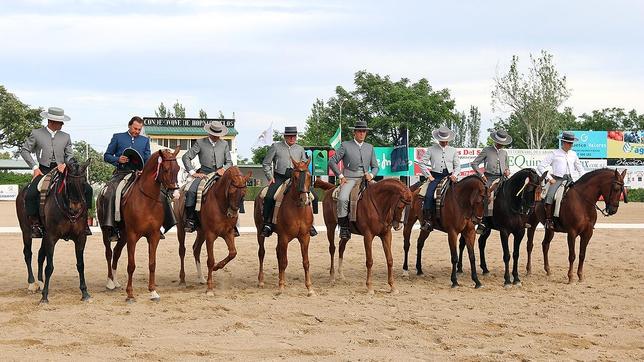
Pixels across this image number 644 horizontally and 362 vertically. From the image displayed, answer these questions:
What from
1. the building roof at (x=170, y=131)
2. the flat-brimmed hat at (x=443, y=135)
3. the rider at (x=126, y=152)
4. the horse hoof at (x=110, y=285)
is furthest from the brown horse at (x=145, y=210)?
the building roof at (x=170, y=131)

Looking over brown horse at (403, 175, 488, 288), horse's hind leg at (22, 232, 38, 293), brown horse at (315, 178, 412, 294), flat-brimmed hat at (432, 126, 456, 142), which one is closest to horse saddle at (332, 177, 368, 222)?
brown horse at (315, 178, 412, 294)

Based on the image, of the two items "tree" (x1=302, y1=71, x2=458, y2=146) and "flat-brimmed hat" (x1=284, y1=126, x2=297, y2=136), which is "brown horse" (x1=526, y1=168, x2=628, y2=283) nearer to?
"flat-brimmed hat" (x1=284, y1=126, x2=297, y2=136)

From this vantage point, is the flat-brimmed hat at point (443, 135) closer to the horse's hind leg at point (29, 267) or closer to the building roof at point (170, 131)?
the horse's hind leg at point (29, 267)

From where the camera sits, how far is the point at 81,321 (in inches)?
377

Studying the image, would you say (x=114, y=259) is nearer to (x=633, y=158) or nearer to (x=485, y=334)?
(x=485, y=334)

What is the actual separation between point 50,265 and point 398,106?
60687mm

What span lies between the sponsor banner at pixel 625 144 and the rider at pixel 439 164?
43156 mm

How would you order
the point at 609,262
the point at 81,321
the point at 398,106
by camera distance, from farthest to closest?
the point at 398,106
the point at 609,262
the point at 81,321

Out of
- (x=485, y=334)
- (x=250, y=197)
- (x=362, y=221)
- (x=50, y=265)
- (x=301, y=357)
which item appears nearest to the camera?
(x=301, y=357)

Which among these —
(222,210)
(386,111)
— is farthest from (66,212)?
(386,111)

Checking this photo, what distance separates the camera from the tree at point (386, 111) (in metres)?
70.1

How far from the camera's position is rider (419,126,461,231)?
13516 mm

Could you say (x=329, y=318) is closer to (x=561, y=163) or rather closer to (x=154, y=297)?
(x=154, y=297)

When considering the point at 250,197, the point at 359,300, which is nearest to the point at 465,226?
the point at 359,300
